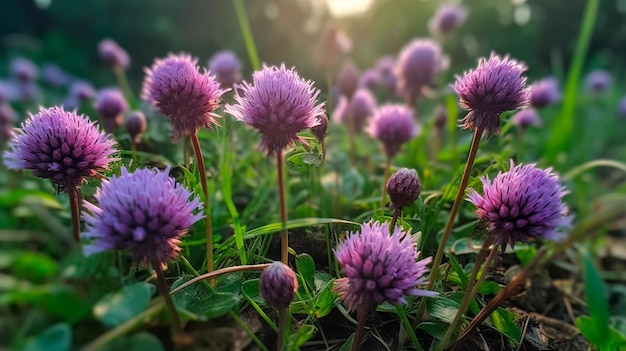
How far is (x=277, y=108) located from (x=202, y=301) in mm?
366

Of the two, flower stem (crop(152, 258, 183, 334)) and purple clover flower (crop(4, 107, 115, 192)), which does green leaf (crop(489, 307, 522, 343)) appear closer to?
flower stem (crop(152, 258, 183, 334))

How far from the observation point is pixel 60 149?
94cm

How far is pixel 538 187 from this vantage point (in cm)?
87

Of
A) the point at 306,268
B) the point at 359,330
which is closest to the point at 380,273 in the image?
the point at 359,330

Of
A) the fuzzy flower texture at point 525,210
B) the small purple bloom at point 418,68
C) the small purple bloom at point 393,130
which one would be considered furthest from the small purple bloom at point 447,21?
the fuzzy flower texture at point 525,210

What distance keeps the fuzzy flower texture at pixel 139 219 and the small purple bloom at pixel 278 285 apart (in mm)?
153

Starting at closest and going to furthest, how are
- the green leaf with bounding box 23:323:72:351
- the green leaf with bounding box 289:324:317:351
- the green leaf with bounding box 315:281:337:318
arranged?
1. the green leaf with bounding box 23:323:72:351
2. the green leaf with bounding box 289:324:317:351
3. the green leaf with bounding box 315:281:337:318

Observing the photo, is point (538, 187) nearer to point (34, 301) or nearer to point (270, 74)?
point (270, 74)

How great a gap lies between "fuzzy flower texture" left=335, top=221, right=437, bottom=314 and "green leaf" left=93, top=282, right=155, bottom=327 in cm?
33

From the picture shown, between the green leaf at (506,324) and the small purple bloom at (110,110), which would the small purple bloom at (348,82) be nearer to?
the small purple bloom at (110,110)

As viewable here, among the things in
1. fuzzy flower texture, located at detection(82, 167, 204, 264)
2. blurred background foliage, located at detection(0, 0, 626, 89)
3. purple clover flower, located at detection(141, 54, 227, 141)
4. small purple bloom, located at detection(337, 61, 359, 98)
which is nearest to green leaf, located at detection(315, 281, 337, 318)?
fuzzy flower texture, located at detection(82, 167, 204, 264)

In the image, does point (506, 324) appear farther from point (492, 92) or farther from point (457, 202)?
point (492, 92)

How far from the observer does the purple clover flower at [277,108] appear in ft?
2.91

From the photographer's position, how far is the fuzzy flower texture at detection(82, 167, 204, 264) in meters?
0.75
